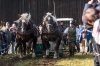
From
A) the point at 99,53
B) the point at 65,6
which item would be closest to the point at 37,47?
the point at 99,53

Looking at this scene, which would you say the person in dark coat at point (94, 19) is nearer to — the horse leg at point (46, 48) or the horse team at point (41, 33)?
the horse team at point (41, 33)

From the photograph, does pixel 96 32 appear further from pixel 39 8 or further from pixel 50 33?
pixel 39 8

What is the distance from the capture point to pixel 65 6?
24562 millimetres

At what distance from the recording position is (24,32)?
460 inches

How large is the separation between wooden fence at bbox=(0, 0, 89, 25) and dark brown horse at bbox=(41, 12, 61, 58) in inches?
490

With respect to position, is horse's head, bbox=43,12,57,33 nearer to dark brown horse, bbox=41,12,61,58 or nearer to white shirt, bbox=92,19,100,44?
dark brown horse, bbox=41,12,61,58

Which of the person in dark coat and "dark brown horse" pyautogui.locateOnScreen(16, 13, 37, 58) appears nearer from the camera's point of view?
the person in dark coat

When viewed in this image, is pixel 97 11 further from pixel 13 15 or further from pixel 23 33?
pixel 13 15

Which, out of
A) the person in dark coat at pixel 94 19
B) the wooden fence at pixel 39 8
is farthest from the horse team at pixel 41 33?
the wooden fence at pixel 39 8

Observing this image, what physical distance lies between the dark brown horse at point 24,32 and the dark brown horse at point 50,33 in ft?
1.62

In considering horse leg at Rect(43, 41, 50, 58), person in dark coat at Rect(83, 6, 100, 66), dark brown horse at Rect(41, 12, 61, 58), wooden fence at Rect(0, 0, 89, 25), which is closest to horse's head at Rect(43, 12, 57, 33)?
dark brown horse at Rect(41, 12, 61, 58)

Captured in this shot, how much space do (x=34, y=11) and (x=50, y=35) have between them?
13.7 meters

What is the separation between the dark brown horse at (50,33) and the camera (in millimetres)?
11703

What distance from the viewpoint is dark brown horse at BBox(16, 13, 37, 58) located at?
11.7 m
